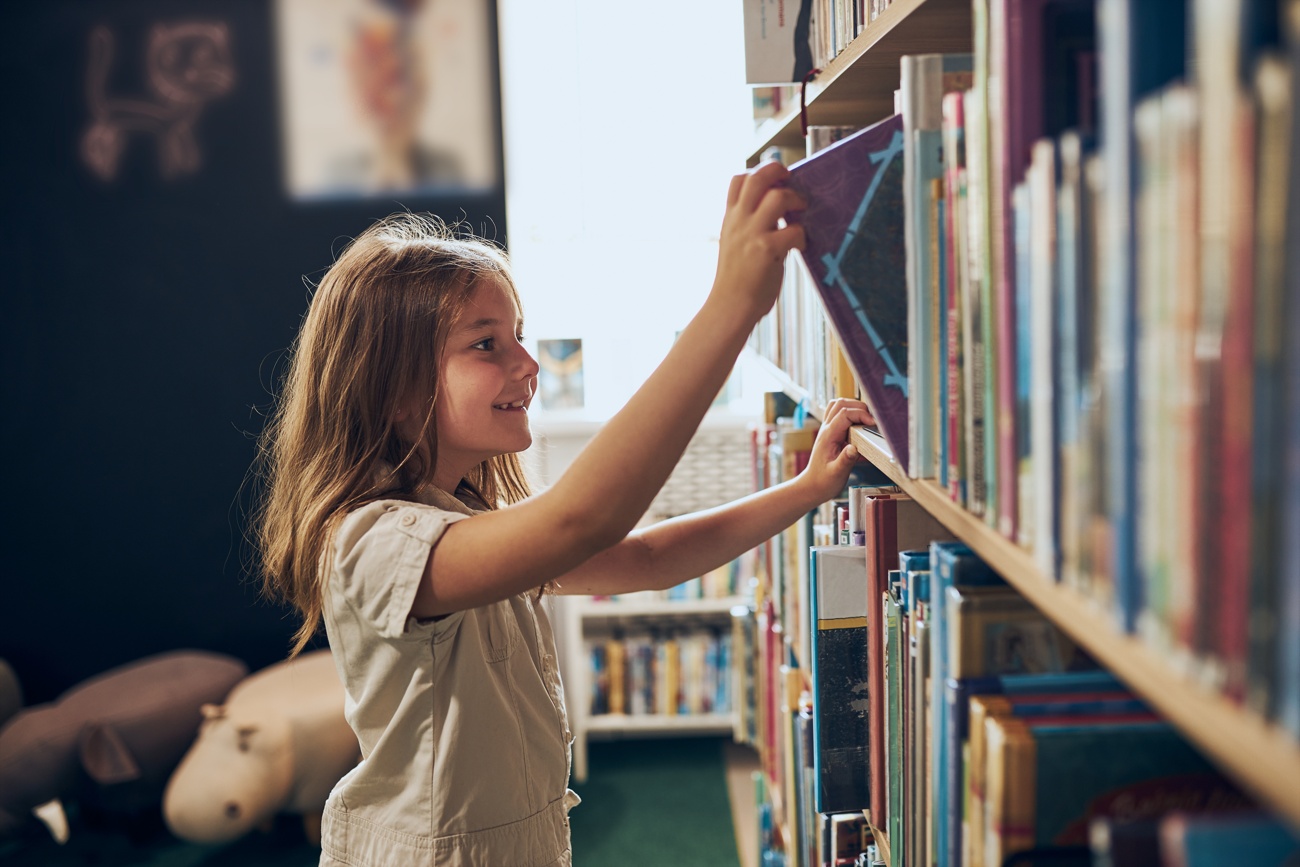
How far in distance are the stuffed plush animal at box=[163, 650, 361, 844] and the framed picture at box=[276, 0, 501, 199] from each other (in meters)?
1.54

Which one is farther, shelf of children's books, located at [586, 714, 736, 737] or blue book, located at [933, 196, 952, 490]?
shelf of children's books, located at [586, 714, 736, 737]

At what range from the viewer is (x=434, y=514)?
3.33 ft

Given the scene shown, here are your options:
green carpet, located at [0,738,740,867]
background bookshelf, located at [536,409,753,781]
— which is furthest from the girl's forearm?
background bookshelf, located at [536,409,753,781]

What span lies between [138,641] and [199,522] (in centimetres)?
43

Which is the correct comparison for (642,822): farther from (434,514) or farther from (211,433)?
(434,514)

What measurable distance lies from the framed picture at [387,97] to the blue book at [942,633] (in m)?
2.68

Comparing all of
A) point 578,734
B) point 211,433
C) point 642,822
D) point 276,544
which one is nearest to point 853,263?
point 276,544

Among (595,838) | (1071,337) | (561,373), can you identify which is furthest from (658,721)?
(1071,337)

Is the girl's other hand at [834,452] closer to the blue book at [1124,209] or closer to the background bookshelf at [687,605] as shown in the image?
the blue book at [1124,209]

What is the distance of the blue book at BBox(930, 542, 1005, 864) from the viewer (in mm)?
769

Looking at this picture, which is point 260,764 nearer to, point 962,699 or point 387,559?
point 387,559

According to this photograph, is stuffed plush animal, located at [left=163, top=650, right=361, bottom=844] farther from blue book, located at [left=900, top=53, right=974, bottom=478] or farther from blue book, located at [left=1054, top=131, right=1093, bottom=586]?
blue book, located at [left=1054, top=131, right=1093, bottom=586]

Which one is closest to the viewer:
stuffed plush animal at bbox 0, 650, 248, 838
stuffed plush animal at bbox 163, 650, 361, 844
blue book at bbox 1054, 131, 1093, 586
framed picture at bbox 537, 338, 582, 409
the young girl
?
blue book at bbox 1054, 131, 1093, 586

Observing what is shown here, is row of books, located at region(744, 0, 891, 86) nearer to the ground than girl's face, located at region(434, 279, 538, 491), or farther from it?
farther from it
